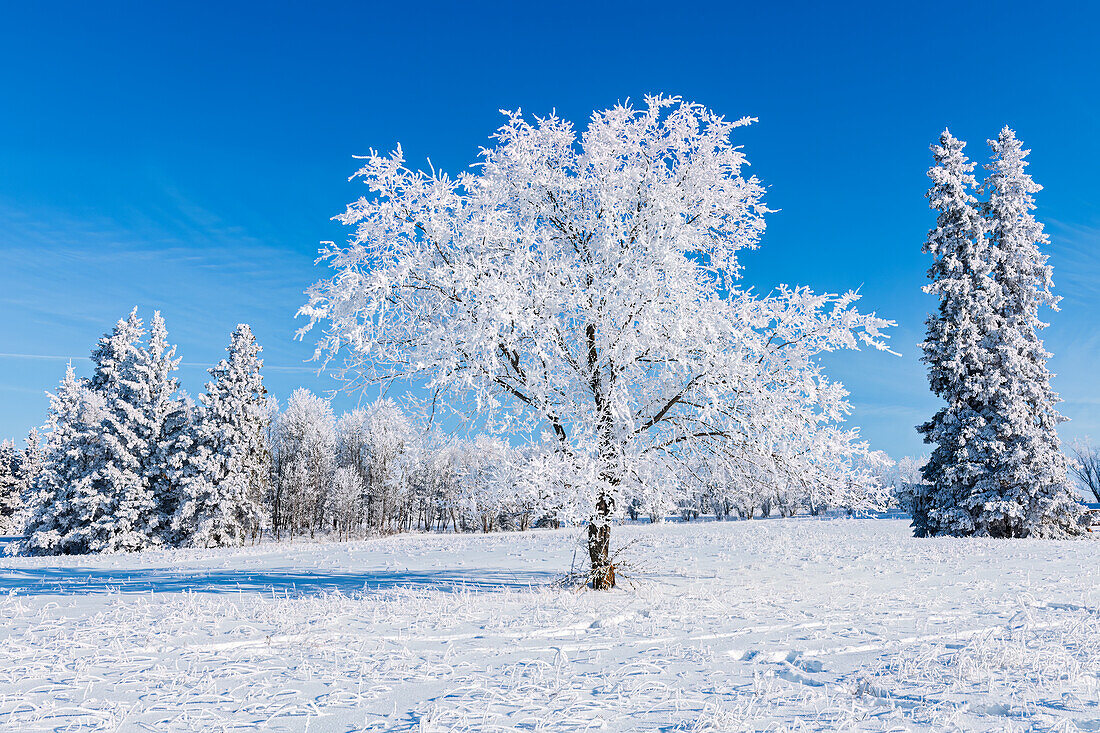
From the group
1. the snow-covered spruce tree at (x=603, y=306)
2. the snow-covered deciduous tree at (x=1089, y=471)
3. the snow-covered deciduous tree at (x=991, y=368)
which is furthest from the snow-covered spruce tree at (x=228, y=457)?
the snow-covered deciduous tree at (x=1089, y=471)

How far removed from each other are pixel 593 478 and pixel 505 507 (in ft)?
6.03

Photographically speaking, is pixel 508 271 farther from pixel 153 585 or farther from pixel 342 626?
pixel 153 585

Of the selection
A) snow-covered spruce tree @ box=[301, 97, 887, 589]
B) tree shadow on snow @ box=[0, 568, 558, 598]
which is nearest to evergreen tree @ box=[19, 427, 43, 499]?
tree shadow on snow @ box=[0, 568, 558, 598]

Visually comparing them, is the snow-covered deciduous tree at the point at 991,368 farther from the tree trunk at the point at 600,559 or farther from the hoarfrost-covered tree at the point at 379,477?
the hoarfrost-covered tree at the point at 379,477

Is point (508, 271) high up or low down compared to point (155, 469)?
up

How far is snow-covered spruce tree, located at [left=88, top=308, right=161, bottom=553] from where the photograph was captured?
1318 inches

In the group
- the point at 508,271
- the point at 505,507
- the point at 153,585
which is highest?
the point at 508,271

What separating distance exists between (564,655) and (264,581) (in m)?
10.6

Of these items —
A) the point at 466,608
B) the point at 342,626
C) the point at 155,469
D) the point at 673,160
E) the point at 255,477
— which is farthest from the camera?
the point at 255,477

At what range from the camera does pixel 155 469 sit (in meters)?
35.4

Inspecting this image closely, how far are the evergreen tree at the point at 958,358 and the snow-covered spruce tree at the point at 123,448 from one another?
125 ft

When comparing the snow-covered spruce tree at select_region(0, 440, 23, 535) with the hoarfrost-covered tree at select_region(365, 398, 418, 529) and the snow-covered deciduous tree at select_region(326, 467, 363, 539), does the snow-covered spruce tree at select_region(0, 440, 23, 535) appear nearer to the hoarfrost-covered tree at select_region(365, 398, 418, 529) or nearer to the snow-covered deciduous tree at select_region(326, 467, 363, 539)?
the snow-covered deciduous tree at select_region(326, 467, 363, 539)

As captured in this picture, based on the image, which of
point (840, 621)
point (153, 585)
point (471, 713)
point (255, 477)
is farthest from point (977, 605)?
point (255, 477)

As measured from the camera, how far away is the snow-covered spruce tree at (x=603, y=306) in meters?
10.2
